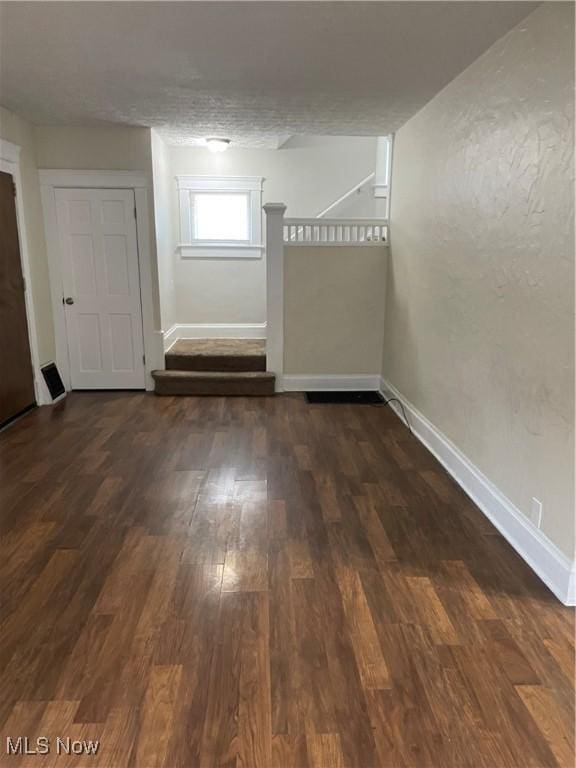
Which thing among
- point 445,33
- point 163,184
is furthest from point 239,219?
point 445,33

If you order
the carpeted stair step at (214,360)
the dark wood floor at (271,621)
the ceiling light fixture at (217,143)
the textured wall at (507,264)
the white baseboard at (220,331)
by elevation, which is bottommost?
the dark wood floor at (271,621)

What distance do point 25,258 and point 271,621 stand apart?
13.1ft

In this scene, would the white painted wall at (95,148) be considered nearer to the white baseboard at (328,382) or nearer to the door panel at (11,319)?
the door panel at (11,319)

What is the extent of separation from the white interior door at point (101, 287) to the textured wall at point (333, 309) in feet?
5.20

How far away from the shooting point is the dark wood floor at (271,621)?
1.56m

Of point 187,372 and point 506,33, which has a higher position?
point 506,33

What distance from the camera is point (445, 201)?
3508 mm

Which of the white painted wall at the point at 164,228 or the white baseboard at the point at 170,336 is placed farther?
the white baseboard at the point at 170,336

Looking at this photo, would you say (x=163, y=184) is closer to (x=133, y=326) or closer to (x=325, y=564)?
(x=133, y=326)

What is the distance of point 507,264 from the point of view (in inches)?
103

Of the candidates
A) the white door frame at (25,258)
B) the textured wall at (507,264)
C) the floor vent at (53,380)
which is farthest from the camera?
the floor vent at (53,380)

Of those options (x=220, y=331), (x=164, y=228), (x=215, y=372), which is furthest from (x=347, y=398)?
(x=164, y=228)

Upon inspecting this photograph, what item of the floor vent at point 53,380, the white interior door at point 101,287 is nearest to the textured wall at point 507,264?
the white interior door at point 101,287

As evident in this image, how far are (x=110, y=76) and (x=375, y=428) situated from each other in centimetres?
321
